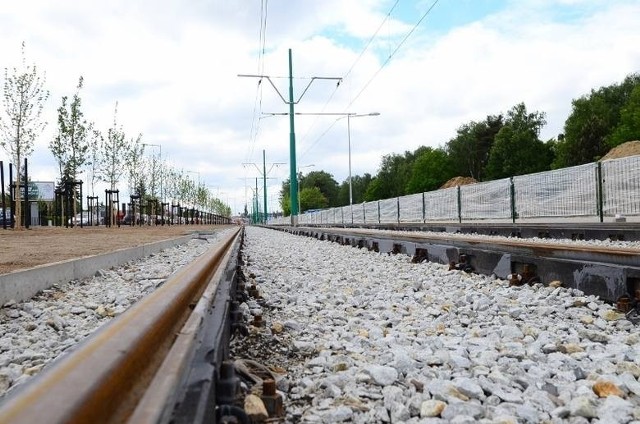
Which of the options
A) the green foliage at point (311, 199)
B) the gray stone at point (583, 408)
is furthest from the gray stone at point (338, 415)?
the green foliage at point (311, 199)

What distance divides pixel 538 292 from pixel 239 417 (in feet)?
12.0

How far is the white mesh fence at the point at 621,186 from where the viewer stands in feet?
44.0

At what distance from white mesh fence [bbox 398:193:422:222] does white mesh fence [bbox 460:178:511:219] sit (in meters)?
4.85

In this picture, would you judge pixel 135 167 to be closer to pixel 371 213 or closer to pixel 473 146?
pixel 371 213

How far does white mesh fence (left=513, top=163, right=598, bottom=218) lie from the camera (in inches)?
592

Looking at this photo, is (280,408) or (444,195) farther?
(444,195)

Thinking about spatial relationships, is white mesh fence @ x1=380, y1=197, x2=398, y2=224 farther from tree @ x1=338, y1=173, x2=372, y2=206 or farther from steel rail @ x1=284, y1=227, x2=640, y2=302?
tree @ x1=338, y1=173, x2=372, y2=206

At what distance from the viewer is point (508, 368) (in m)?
2.69

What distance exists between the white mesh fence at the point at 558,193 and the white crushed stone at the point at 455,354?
35.7ft

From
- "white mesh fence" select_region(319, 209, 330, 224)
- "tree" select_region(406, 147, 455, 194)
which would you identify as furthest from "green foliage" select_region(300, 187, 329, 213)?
"white mesh fence" select_region(319, 209, 330, 224)

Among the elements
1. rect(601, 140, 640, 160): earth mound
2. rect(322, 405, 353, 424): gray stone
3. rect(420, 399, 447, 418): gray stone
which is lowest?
rect(322, 405, 353, 424): gray stone

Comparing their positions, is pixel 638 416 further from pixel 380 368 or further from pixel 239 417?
pixel 239 417

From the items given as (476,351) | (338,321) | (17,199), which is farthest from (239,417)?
(17,199)

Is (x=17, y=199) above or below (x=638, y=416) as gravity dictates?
above
